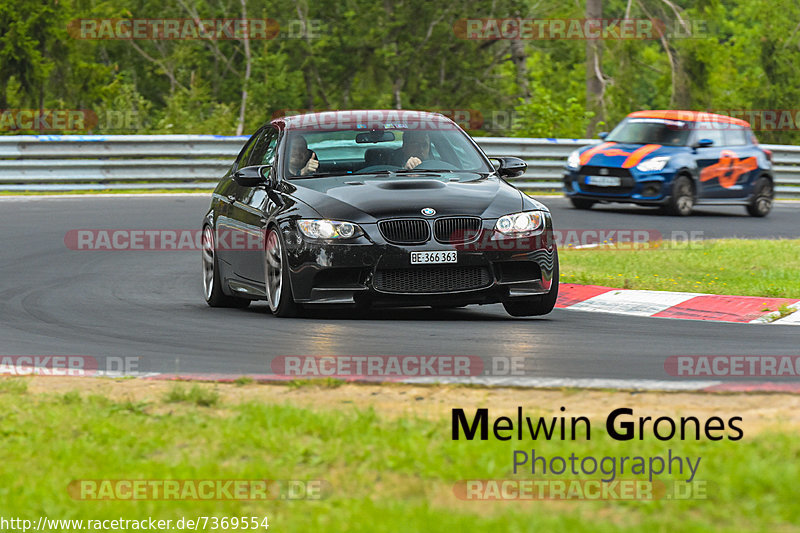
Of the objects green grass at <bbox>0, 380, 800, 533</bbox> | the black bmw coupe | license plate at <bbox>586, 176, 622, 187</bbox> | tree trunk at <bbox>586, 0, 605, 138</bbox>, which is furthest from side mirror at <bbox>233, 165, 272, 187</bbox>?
tree trunk at <bbox>586, 0, 605, 138</bbox>

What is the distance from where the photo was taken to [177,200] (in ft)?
68.3

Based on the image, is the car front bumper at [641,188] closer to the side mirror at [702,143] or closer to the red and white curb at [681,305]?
the side mirror at [702,143]

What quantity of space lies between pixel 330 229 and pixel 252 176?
→ 1.24 metres

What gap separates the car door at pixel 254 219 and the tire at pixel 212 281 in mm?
505

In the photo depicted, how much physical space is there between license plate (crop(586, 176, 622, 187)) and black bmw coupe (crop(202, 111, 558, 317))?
10.5 metres

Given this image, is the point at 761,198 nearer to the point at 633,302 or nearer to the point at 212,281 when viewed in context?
the point at 633,302

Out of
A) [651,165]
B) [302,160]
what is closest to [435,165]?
[302,160]

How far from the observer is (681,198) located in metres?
20.8

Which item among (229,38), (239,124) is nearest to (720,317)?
(239,124)

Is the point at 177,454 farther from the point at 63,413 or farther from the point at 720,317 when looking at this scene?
the point at 720,317

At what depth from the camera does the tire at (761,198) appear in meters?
21.9

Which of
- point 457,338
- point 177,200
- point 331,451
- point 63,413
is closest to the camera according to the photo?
point 331,451

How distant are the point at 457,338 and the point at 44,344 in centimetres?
267

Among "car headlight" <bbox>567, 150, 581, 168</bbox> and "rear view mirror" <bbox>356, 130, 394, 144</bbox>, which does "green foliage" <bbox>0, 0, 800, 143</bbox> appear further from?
"rear view mirror" <bbox>356, 130, 394, 144</bbox>
